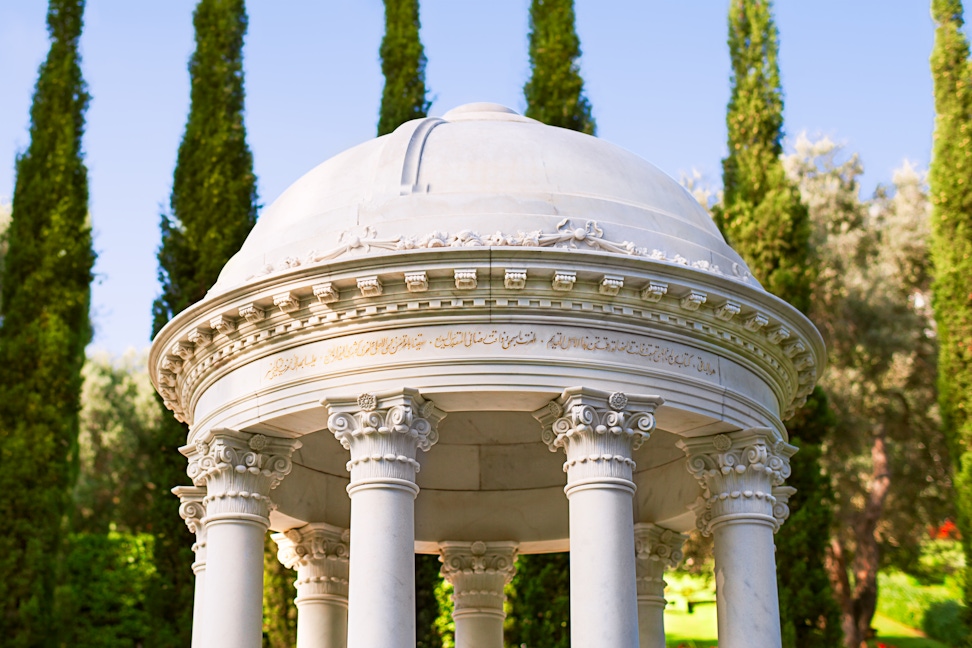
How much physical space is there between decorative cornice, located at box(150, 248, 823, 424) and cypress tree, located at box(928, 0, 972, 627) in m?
14.5

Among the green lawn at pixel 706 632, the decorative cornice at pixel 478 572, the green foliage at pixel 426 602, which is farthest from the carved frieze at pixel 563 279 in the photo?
the green lawn at pixel 706 632

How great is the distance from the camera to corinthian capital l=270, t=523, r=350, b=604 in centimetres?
2442

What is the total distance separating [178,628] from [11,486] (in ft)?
21.0

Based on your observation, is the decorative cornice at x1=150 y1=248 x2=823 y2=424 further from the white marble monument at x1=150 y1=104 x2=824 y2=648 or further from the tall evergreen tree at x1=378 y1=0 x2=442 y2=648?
the tall evergreen tree at x1=378 y1=0 x2=442 y2=648

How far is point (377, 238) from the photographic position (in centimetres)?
1928

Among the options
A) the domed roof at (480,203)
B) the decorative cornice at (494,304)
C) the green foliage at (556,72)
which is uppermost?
the green foliage at (556,72)

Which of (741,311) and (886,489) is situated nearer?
(741,311)

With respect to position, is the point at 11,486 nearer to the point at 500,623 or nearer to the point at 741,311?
the point at 500,623

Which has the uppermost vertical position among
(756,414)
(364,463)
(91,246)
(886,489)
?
(91,246)

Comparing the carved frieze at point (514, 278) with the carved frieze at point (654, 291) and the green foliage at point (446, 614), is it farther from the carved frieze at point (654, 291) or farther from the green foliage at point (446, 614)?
the green foliage at point (446, 614)

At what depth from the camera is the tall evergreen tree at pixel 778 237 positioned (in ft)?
104

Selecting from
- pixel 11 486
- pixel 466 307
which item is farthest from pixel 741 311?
pixel 11 486

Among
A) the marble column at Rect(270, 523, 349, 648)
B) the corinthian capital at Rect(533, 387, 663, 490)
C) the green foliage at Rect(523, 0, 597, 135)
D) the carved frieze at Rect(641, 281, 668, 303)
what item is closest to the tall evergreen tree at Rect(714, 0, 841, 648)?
the green foliage at Rect(523, 0, 597, 135)

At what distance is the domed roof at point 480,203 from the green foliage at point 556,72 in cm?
1684
